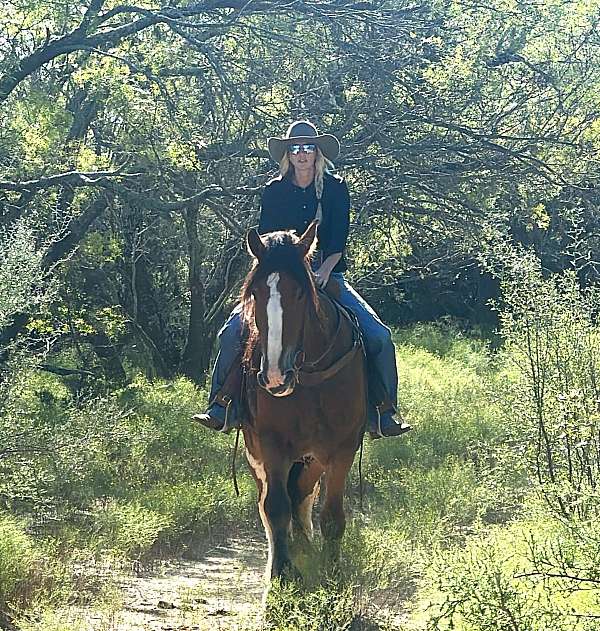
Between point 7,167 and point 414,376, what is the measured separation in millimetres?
6509

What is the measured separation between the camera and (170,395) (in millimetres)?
11453

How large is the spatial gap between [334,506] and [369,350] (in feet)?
3.53

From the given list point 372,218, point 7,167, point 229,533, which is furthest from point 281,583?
point 372,218

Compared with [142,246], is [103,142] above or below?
above

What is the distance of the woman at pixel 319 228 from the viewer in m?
6.32

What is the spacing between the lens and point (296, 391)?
577 cm

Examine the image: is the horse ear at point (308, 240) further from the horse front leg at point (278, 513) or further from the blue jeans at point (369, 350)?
the horse front leg at point (278, 513)

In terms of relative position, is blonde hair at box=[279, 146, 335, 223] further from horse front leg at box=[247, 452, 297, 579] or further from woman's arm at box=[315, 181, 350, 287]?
horse front leg at box=[247, 452, 297, 579]

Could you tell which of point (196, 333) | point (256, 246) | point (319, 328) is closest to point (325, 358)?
point (319, 328)

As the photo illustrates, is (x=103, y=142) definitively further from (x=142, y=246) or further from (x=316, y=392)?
(x=316, y=392)

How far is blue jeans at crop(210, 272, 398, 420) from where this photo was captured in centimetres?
633

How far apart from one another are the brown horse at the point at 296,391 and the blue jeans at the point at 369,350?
0.21 metres

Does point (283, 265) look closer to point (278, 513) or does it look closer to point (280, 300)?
point (280, 300)

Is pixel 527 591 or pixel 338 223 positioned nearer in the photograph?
pixel 527 591
